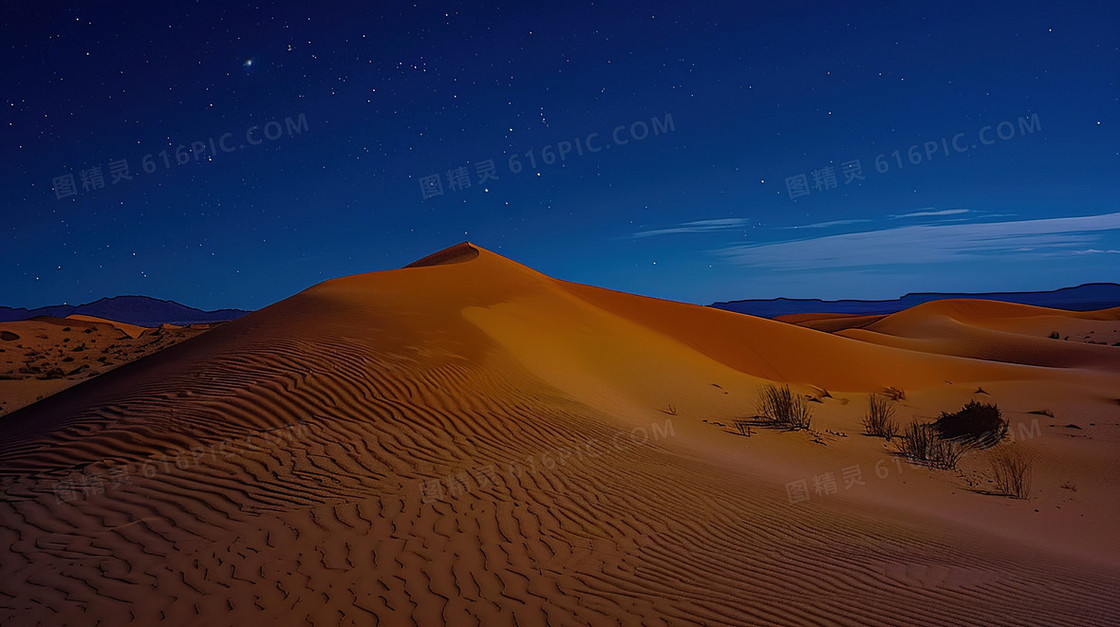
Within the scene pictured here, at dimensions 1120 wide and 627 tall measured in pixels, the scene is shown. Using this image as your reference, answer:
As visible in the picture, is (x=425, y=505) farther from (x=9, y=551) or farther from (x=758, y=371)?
(x=758, y=371)

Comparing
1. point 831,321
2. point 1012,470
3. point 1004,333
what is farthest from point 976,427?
point 831,321

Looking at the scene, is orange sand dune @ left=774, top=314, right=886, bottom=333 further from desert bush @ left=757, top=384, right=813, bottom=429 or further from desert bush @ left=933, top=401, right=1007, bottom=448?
desert bush @ left=757, top=384, right=813, bottom=429

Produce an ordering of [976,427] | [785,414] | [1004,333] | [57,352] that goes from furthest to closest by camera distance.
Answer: [1004,333] < [57,352] < [785,414] < [976,427]

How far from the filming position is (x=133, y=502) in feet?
19.5

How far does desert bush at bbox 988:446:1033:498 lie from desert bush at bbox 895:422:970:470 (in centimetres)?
51

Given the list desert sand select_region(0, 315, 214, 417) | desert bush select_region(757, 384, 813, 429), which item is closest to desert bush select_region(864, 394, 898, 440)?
desert bush select_region(757, 384, 813, 429)

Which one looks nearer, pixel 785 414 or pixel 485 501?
pixel 485 501

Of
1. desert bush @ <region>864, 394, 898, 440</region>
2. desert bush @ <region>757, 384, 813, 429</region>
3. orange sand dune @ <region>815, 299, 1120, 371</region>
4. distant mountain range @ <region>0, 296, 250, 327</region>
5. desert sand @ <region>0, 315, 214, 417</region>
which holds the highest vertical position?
distant mountain range @ <region>0, 296, 250, 327</region>

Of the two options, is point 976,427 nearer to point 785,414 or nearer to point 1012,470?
point 1012,470

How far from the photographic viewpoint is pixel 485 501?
6121 millimetres

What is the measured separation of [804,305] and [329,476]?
175 meters

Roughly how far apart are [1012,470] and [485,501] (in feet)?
25.5

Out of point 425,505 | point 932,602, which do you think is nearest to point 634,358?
point 425,505

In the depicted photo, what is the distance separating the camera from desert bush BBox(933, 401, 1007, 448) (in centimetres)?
1092
